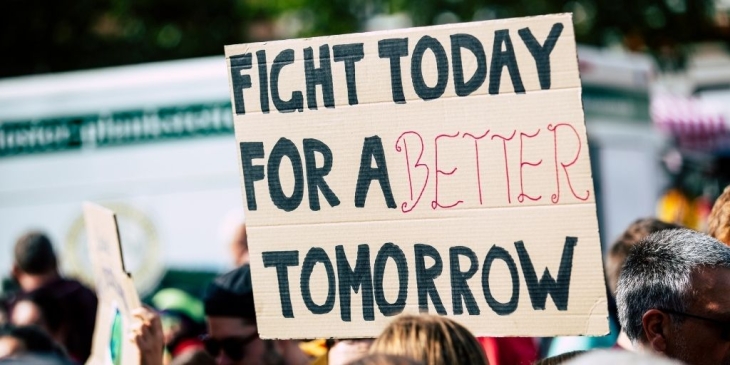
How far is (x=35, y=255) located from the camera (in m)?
6.31

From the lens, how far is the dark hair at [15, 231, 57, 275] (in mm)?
6316

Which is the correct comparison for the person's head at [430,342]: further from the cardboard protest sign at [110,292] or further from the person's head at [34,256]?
the person's head at [34,256]

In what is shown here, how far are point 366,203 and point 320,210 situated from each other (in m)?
0.14

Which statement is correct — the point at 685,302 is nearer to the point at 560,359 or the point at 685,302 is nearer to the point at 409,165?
the point at 560,359

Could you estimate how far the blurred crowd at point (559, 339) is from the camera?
106 inches

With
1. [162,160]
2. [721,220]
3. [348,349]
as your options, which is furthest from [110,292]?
[162,160]

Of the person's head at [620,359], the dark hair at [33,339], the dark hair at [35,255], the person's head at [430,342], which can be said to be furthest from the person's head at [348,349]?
the dark hair at [35,255]

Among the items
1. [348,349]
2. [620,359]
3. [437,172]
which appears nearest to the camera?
[620,359]

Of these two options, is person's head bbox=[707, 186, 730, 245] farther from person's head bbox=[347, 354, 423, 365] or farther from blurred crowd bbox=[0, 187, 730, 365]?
person's head bbox=[347, 354, 423, 365]

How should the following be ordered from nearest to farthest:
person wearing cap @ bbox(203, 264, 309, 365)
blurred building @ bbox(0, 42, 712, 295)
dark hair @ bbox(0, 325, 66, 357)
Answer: dark hair @ bbox(0, 325, 66, 357) < person wearing cap @ bbox(203, 264, 309, 365) < blurred building @ bbox(0, 42, 712, 295)

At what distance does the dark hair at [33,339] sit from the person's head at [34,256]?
87.8 inches

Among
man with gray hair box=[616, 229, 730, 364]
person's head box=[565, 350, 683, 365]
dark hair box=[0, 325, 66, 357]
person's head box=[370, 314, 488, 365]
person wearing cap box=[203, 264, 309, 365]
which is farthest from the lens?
person wearing cap box=[203, 264, 309, 365]

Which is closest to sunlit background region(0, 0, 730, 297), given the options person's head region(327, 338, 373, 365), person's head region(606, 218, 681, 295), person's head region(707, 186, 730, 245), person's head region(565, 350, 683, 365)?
person's head region(606, 218, 681, 295)

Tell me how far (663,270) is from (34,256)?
421 cm
